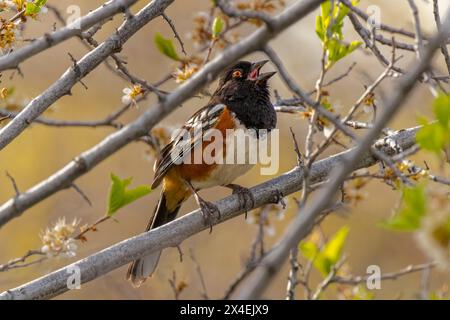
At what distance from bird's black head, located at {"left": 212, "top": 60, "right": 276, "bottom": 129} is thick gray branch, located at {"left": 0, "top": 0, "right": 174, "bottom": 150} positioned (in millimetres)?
950

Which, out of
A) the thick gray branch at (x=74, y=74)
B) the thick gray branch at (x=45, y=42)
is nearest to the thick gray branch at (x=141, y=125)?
the thick gray branch at (x=45, y=42)

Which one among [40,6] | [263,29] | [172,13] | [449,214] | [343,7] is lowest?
[449,214]

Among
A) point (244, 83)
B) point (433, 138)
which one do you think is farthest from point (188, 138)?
point (433, 138)

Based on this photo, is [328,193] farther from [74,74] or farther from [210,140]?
[210,140]

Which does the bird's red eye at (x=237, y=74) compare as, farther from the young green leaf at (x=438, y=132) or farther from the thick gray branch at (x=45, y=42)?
the young green leaf at (x=438, y=132)

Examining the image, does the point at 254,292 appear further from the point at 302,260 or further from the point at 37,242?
the point at 37,242

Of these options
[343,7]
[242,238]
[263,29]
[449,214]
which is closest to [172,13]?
[242,238]

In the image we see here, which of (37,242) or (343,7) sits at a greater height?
(37,242)

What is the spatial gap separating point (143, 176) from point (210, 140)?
8.47ft

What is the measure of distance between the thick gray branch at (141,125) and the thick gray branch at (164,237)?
385mm

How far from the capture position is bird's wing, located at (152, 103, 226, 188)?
3617 millimetres

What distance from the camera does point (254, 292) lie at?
1.42 metres

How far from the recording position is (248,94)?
3787mm

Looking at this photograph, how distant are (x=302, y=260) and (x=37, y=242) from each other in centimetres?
205
